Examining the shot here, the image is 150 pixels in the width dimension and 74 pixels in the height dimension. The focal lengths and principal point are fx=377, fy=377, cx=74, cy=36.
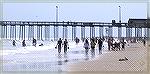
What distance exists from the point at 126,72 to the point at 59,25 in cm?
5994

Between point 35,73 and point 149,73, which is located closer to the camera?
point 149,73

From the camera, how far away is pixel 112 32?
245 feet

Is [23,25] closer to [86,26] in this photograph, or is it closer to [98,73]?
[86,26]

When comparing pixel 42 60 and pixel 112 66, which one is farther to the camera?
pixel 42 60

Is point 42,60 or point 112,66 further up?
point 112,66

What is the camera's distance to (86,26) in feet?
226

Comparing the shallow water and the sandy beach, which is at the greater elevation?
the sandy beach

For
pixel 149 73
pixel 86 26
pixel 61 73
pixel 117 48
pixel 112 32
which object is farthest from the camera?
pixel 112 32

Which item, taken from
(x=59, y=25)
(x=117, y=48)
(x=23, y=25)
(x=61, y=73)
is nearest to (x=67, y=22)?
(x=59, y=25)

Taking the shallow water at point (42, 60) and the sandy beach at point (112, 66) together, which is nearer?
the sandy beach at point (112, 66)

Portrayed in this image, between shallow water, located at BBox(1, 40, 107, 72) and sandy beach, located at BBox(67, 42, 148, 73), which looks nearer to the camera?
sandy beach, located at BBox(67, 42, 148, 73)

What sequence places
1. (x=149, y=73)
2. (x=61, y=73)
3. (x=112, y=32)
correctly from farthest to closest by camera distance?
(x=112, y=32)
(x=61, y=73)
(x=149, y=73)

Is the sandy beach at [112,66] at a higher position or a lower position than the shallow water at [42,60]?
higher

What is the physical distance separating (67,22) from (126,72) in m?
59.0
